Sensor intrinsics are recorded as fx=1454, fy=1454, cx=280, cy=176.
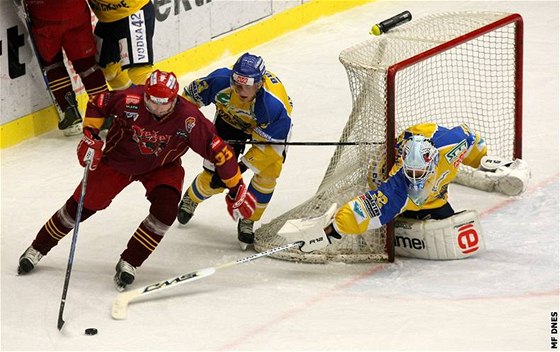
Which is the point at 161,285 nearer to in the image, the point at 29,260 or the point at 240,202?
the point at 240,202

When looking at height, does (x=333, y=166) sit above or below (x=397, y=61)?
below

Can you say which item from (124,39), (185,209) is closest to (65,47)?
(124,39)

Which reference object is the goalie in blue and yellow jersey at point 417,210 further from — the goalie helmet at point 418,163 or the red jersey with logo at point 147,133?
the red jersey with logo at point 147,133

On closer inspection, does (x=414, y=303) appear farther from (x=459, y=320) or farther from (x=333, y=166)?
(x=333, y=166)

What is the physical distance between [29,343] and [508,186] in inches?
95.6

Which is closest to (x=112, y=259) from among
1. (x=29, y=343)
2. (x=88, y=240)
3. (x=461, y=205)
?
(x=88, y=240)

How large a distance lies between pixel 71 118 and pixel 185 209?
4.13 feet

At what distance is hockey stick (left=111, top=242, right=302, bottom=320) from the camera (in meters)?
5.50

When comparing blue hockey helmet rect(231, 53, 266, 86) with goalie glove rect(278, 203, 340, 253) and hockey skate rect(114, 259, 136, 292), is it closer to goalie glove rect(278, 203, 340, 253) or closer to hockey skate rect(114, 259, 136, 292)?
goalie glove rect(278, 203, 340, 253)

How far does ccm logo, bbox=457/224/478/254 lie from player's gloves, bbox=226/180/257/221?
90 cm

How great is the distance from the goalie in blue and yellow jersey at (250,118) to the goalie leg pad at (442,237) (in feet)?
1.91

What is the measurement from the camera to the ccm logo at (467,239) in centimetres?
592

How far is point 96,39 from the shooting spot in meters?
7.33

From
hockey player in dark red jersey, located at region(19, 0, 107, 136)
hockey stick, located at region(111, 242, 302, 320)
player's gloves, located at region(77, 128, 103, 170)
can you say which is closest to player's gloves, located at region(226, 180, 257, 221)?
hockey stick, located at region(111, 242, 302, 320)
